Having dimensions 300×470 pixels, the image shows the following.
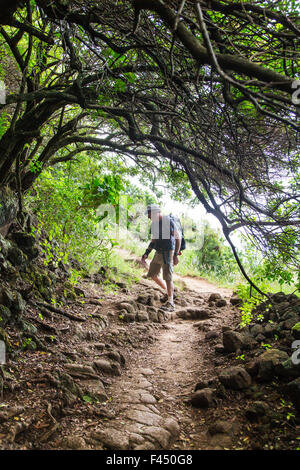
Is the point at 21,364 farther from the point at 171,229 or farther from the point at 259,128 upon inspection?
the point at 171,229

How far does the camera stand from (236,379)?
281 cm

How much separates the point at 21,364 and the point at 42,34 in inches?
132

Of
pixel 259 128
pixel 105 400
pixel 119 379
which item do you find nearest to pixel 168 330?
pixel 119 379

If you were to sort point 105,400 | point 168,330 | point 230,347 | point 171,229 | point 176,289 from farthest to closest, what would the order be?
point 176,289
point 171,229
point 168,330
point 230,347
point 105,400

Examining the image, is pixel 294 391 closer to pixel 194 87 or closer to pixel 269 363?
pixel 269 363

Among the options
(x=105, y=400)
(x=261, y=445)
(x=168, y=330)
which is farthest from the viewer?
(x=168, y=330)

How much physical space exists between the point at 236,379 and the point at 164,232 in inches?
161

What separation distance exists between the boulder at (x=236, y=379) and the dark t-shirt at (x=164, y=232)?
3.94 meters

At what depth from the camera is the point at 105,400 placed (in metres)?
2.79

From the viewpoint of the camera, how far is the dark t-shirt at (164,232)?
6.58m

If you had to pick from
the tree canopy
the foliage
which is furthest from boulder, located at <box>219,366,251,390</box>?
the foliage

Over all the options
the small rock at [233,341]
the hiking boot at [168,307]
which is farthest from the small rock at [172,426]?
the hiking boot at [168,307]

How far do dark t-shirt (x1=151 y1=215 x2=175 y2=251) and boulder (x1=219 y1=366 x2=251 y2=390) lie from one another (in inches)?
155
